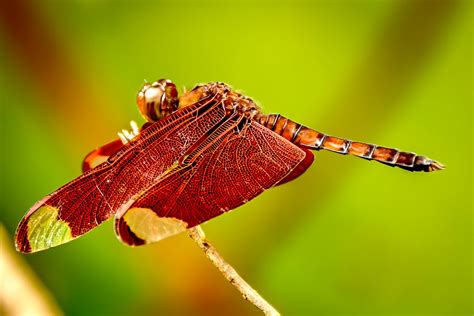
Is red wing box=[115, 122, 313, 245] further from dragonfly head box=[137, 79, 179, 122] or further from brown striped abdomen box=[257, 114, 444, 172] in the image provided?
dragonfly head box=[137, 79, 179, 122]

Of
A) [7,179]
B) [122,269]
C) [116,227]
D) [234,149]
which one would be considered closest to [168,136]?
[234,149]

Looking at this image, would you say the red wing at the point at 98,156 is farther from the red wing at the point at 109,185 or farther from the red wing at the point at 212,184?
the red wing at the point at 212,184

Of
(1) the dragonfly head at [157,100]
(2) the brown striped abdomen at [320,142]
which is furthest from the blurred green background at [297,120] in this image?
(1) the dragonfly head at [157,100]

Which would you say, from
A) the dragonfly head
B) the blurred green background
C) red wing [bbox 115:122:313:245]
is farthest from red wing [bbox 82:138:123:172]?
the blurred green background

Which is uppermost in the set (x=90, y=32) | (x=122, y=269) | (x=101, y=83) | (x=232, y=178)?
(x=90, y=32)

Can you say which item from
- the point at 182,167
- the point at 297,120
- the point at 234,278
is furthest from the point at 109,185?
the point at 297,120

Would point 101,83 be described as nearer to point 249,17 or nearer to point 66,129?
point 66,129

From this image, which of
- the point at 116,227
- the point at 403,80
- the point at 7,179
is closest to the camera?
the point at 116,227
